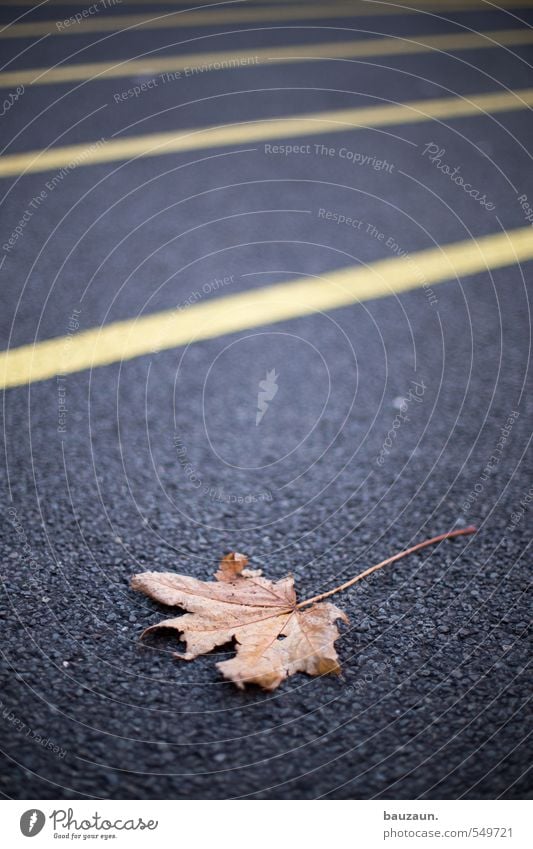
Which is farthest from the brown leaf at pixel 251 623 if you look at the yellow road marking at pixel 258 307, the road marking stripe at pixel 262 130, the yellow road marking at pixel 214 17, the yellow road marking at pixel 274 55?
the yellow road marking at pixel 214 17

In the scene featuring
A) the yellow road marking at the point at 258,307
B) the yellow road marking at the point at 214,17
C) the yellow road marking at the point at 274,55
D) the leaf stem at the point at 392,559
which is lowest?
the leaf stem at the point at 392,559

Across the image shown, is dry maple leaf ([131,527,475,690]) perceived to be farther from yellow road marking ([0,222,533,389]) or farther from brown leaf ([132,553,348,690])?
yellow road marking ([0,222,533,389])

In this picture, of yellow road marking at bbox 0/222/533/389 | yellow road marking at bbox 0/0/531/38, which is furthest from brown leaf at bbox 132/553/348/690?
yellow road marking at bbox 0/0/531/38

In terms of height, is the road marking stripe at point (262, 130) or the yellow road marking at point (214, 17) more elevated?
the yellow road marking at point (214, 17)
